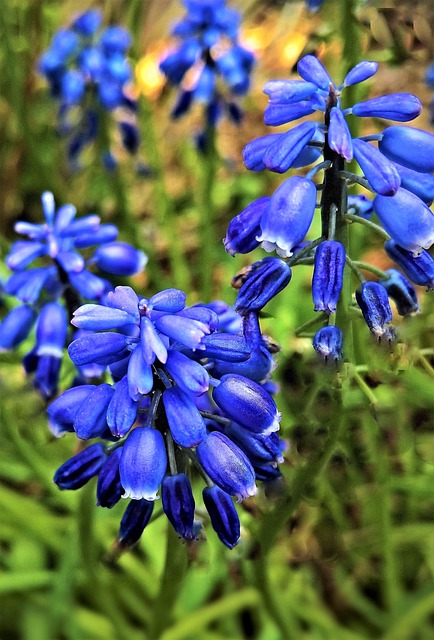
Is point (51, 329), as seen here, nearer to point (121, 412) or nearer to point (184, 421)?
point (121, 412)

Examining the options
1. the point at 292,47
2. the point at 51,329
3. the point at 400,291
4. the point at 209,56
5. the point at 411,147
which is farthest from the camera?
the point at 292,47

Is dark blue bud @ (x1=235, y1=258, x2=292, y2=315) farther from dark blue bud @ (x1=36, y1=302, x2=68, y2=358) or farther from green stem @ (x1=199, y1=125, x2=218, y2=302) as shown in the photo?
green stem @ (x1=199, y1=125, x2=218, y2=302)

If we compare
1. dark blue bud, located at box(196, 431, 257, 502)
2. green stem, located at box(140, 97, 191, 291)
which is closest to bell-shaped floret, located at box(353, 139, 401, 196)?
dark blue bud, located at box(196, 431, 257, 502)

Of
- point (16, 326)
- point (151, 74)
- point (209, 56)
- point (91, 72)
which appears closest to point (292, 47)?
point (151, 74)

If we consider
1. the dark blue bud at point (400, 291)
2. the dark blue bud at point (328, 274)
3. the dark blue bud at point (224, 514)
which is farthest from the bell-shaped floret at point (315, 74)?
the dark blue bud at point (224, 514)

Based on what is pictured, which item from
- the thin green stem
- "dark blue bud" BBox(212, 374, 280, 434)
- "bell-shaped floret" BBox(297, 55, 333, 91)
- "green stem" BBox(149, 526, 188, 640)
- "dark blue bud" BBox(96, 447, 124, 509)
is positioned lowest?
"green stem" BBox(149, 526, 188, 640)

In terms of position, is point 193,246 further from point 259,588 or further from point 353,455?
point 259,588

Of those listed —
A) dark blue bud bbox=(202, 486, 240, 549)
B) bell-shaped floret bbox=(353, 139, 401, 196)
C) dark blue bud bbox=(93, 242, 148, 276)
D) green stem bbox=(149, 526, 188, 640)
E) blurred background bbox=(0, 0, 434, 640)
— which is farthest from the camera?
dark blue bud bbox=(93, 242, 148, 276)
